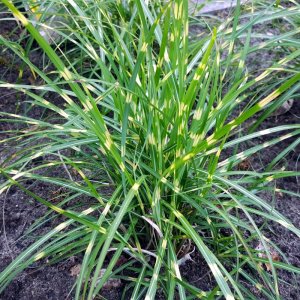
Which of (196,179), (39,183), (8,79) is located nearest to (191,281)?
(196,179)

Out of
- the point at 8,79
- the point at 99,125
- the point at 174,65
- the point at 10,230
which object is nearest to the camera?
the point at 99,125

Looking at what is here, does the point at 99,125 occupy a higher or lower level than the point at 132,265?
higher

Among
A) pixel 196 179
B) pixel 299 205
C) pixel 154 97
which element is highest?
pixel 154 97

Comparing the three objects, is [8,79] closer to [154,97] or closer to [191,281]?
[154,97]

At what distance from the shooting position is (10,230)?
1764mm

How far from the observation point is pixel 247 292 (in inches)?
57.2

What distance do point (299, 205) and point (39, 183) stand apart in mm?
1032

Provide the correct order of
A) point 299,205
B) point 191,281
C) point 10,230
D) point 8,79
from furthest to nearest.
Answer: point 8,79, point 299,205, point 10,230, point 191,281

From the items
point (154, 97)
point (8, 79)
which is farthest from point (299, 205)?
point (8, 79)

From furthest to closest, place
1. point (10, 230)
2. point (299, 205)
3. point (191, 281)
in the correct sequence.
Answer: point (299, 205)
point (10, 230)
point (191, 281)

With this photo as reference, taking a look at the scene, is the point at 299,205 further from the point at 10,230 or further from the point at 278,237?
the point at 10,230

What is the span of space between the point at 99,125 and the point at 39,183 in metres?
0.80

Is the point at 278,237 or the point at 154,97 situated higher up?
the point at 154,97

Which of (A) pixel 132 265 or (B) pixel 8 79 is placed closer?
(A) pixel 132 265
